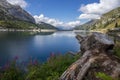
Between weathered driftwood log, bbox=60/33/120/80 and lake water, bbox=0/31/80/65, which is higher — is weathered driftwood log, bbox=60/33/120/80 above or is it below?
above

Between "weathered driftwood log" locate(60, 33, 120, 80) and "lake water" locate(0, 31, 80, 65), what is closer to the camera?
"weathered driftwood log" locate(60, 33, 120, 80)

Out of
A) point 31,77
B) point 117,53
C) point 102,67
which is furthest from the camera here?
point 31,77

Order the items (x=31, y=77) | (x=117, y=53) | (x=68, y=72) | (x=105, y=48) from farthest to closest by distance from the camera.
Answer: (x=31, y=77)
(x=117, y=53)
(x=105, y=48)
(x=68, y=72)

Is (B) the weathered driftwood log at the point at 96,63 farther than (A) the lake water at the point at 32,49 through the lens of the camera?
No

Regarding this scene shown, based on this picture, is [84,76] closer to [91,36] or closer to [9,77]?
[91,36]

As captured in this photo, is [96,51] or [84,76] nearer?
[84,76]

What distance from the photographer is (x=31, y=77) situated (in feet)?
51.9

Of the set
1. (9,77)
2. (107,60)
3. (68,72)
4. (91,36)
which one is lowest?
(9,77)

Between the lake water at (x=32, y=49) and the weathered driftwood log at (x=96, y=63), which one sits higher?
the weathered driftwood log at (x=96, y=63)

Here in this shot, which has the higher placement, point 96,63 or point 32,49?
point 96,63

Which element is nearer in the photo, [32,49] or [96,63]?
[96,63]

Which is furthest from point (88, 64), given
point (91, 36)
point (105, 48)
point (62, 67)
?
point (62, 67)

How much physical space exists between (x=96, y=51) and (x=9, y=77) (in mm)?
7522

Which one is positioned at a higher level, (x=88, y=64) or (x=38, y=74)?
(x=88, y=64)
